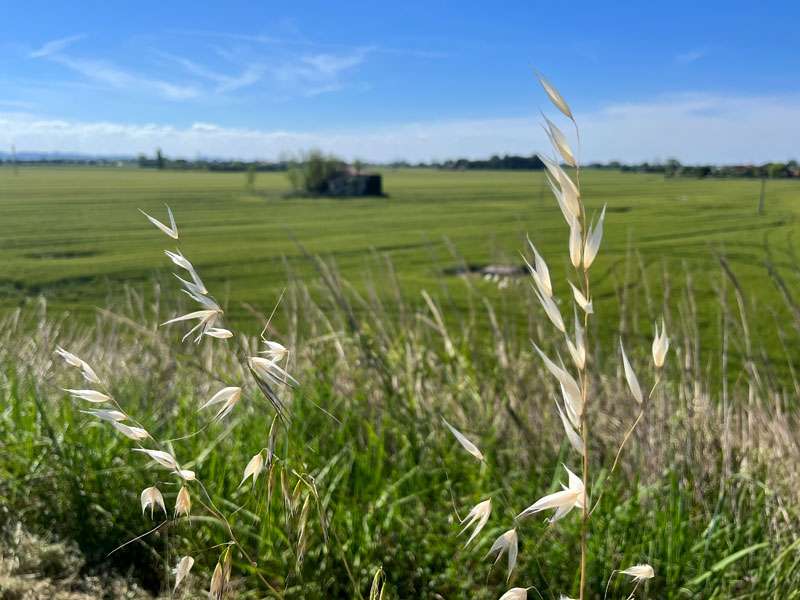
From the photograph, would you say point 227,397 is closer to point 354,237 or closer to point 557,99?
point 557,99

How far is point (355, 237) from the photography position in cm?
2106

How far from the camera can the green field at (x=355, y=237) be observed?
11.0 m

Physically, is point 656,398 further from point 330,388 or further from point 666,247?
point 666,247

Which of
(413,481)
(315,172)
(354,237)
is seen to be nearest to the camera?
(413,481)

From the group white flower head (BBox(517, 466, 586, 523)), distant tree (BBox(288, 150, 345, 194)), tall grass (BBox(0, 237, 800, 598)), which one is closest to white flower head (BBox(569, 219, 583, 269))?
white flower head (BBox(517, 466, 586, 523))

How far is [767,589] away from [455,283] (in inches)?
454

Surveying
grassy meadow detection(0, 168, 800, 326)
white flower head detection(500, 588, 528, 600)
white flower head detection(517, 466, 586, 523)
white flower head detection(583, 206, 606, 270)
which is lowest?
grassy meadow detection(0, 168, 800, 326)

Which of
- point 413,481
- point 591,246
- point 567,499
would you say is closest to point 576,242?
point 591,246

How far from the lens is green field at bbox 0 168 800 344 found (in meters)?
11.0

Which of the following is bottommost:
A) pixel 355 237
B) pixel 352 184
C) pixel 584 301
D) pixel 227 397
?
pixel 355 237

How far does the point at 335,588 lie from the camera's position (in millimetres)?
1641

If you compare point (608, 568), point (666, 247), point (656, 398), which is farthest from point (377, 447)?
point (666, 247)

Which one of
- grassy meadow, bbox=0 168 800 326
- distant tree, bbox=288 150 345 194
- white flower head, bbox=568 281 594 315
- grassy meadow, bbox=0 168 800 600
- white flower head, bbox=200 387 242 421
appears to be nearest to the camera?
white flower head, bbox=568 281 594 315

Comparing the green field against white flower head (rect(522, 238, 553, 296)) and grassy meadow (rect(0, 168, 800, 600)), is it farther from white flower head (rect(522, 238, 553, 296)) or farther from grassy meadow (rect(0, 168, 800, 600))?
white flower head (rect(522, 238, 553, 296))
